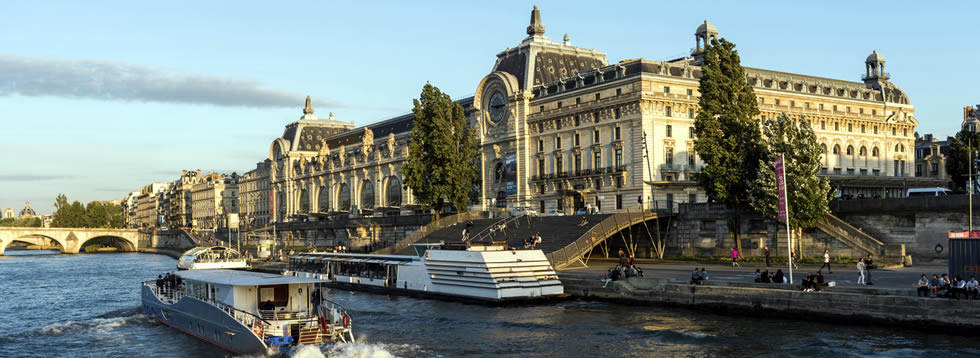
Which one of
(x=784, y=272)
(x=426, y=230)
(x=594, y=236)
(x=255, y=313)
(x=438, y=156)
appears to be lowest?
(x=255, y=313)

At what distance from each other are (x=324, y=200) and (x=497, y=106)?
66.7 meters

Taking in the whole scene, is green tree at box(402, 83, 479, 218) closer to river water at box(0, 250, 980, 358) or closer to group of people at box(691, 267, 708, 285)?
river water at box(0, 250, 980, 358)

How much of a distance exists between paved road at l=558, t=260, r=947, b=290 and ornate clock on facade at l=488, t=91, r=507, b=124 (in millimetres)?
43594

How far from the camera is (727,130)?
76812mm

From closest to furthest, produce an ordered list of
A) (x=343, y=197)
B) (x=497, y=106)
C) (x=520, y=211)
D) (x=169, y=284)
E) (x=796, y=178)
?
(x=169, y=284)
(x=796, y=178)
(x=520, y=211)
(x=497, y=106)
(x=343, y=197)

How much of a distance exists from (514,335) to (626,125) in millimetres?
53980

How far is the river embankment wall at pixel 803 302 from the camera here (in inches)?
1704

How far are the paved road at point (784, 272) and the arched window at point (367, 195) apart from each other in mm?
82340

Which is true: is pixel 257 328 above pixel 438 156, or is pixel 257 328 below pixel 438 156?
below

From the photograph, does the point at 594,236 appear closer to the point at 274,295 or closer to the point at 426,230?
the point at 426,230

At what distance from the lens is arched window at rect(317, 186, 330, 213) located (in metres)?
175

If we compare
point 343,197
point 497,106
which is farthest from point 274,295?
point 343,197

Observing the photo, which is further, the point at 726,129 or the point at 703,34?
the point at 703,34

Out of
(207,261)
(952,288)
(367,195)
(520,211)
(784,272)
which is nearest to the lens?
(952,288)
